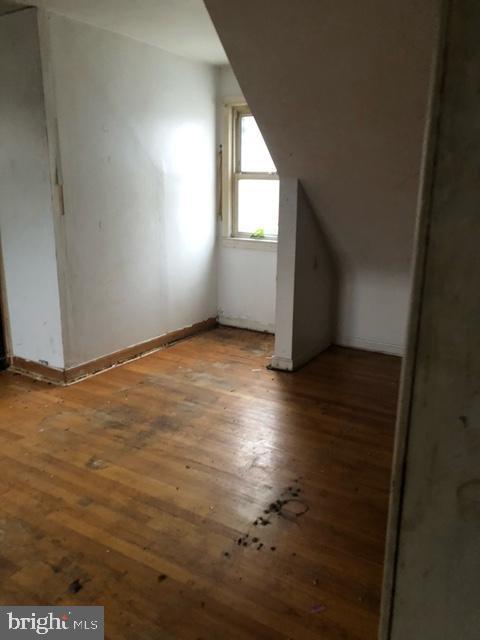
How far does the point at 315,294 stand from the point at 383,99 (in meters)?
1.75

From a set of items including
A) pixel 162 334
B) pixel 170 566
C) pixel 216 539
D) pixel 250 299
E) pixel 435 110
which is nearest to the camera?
pixel 435 110

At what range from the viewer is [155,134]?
4.02 meters

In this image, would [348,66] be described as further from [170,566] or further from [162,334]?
[162,334]

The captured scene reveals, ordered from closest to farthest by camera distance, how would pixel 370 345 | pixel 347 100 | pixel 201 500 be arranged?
pixel 201 500
pixel 347 100
pixel 370 345

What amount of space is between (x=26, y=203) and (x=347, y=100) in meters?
2.18

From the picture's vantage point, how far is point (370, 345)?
4.39 meters

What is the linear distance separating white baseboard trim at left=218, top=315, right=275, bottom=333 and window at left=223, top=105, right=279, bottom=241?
32.0 inches

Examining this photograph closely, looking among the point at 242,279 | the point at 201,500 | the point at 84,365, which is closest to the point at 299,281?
the point at 242,279

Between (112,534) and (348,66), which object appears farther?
(348,66)

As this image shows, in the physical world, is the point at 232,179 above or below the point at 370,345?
above

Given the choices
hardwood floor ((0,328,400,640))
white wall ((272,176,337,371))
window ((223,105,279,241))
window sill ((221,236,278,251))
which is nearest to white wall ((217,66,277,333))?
window sill ((221,236,278,251))

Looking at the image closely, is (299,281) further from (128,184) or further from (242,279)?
(128,184)

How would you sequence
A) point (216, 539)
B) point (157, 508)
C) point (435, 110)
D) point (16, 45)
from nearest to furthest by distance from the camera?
point (435, 110) → point (216, 539) → point (157, 508) → point (16, 45)

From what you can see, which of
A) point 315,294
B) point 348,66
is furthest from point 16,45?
point 315,294
